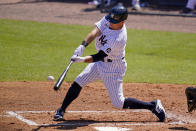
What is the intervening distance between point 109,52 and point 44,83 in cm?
332

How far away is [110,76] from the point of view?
5949 millimetres

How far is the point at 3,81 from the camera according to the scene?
878 cm

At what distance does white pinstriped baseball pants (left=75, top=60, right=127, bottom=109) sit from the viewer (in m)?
5.95

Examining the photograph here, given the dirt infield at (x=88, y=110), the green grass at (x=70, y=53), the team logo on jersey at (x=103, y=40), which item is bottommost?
the green grass at (x=70, y=53)

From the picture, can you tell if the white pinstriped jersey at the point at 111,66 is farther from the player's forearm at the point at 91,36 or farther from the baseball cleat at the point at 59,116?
the baseball cleat at the point at 59,116

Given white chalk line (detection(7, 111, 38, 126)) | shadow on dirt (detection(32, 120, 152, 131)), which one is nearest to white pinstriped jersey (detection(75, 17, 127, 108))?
shadow on dirt (detection(32, 120, 152, 131))

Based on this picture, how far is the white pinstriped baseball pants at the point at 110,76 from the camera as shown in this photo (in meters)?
5.95

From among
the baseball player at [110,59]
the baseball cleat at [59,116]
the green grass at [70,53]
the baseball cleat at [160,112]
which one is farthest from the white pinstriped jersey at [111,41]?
the green grass at [70,53]

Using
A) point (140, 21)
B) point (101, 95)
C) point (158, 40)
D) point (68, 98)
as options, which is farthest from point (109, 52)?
point (140, 21)

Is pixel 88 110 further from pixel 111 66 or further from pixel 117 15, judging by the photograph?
pixel 117 15

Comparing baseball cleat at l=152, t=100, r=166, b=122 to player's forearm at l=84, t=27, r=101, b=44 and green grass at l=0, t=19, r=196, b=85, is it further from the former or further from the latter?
green grass at l=0, t=19, r=196, b=85

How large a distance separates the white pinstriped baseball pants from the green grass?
10.9ft

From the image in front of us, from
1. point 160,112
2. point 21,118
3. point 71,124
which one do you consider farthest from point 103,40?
point 21,118

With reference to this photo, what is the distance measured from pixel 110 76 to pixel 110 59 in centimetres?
25
